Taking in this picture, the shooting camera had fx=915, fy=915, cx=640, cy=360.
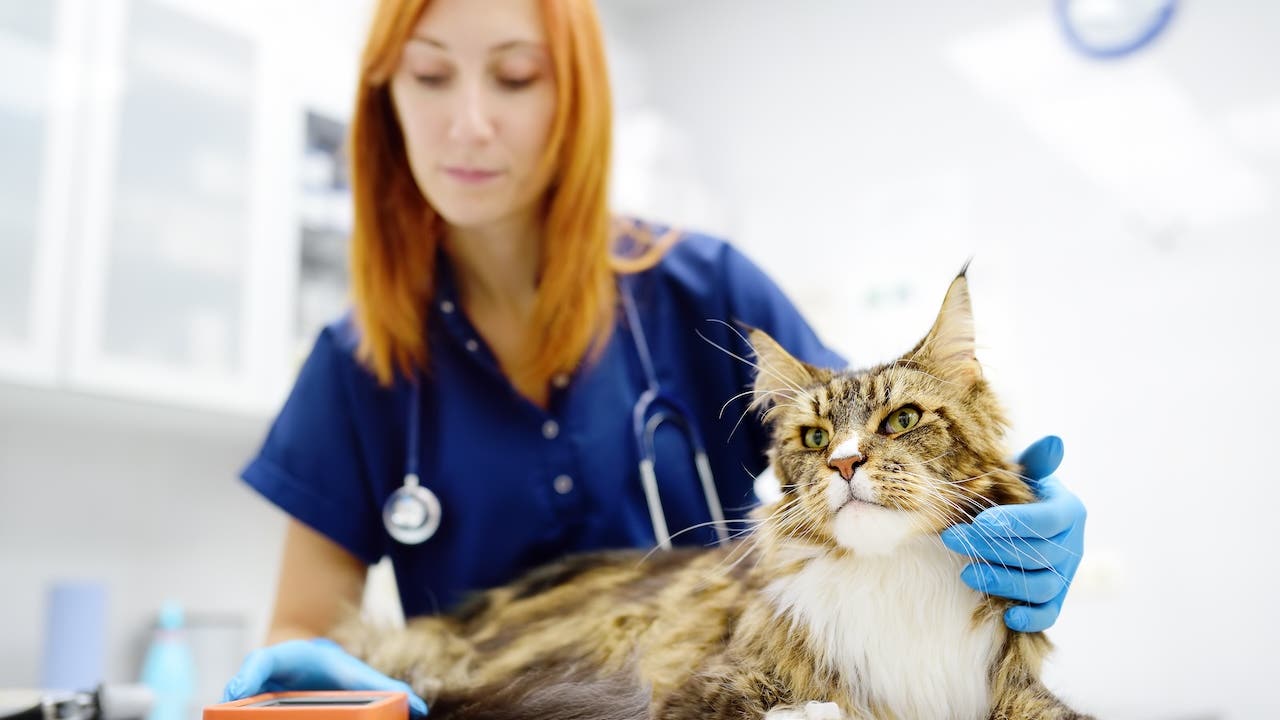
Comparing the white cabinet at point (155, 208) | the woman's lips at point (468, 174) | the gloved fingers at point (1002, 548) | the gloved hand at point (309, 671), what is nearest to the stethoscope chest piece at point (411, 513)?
the gloved hand at point (309, 671)

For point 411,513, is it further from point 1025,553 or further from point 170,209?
point 170,209

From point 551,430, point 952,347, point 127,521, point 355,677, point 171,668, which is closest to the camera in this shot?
point 952,347

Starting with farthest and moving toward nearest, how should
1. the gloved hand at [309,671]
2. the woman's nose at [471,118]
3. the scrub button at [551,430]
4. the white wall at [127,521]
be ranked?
the white wall at [127,521] < the scrub button at [551,430] < the woman's nose at [471,118] < the gloved hand at [309,671]

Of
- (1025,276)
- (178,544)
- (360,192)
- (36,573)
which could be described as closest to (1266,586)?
(1025,276)

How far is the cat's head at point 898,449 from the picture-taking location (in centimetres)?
78

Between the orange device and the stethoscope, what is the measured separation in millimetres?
514

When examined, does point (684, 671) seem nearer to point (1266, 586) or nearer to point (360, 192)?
point (360, 192)

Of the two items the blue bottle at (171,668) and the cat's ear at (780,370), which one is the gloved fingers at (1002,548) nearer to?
the cat's ear at (780,370)

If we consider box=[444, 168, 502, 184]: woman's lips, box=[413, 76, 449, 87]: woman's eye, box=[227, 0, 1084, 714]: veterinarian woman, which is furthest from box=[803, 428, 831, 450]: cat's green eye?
box=[413, 76, 449, 87]: woman's eye

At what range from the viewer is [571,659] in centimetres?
105

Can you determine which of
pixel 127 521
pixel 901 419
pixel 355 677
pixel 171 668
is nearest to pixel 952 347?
pixel 901 419

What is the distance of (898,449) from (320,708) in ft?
1.76

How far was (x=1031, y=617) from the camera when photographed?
0.79 m

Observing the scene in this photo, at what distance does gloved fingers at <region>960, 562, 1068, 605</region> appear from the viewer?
0.79 meters
